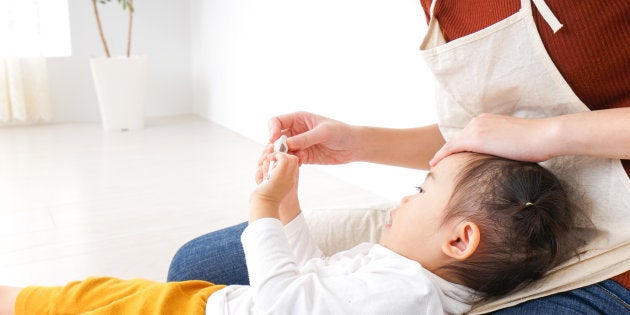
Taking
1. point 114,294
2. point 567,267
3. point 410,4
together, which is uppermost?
point 410,4

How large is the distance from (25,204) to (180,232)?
652 millimetres

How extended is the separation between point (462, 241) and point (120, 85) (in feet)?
9.55

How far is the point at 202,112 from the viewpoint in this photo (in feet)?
13.1

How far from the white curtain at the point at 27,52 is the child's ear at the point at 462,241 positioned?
3.20 m

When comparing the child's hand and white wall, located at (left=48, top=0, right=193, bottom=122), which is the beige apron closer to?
the child's hand

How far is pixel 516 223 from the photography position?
34.1 inches

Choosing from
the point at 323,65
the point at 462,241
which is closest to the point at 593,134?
the point at 462,241

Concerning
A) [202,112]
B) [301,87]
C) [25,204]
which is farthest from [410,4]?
[202,112]

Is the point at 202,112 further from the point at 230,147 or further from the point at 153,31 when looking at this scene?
the point at 230,147

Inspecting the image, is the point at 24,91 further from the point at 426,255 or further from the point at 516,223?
the point at 516,223

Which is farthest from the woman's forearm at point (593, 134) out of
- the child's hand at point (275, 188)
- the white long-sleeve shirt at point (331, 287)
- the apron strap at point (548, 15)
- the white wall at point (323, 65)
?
the white wall at point (323, 65)

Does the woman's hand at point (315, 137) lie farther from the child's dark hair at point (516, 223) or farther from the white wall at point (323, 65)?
the white wall at point (323, 65)

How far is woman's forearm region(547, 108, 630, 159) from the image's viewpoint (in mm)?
761

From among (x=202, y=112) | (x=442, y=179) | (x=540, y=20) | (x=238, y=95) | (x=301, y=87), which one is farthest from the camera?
(x=202, y=112)
